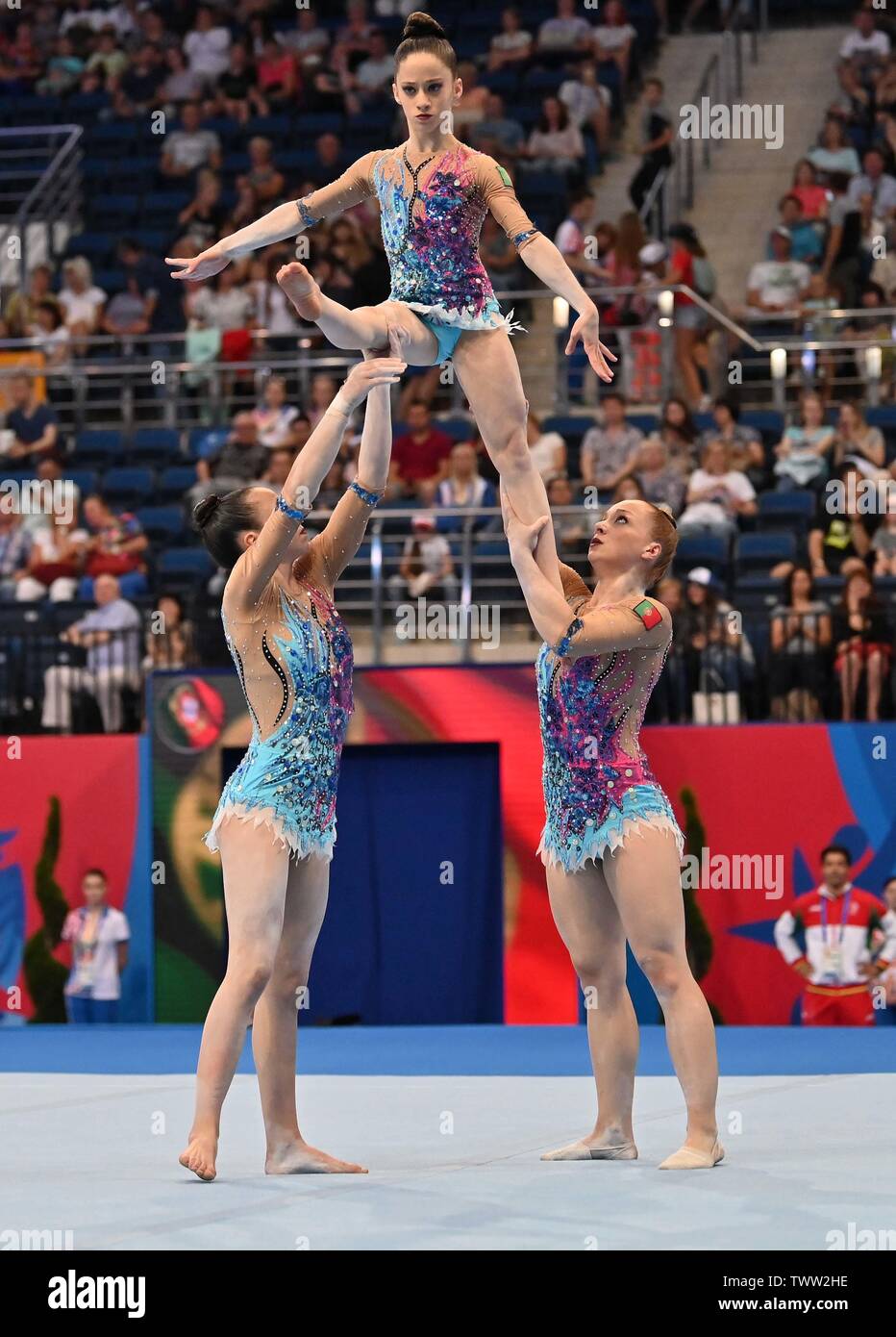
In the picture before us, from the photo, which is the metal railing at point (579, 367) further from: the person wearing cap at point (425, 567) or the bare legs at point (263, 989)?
the bare legs at point (263, 989)

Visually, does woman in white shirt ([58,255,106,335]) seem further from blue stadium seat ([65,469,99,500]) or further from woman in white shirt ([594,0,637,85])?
woman in white shirt ([594,0,637,85])

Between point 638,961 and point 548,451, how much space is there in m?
6.09

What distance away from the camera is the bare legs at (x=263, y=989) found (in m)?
4.84

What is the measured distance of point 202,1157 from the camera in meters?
4.77

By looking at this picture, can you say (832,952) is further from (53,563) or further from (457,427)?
(53,563)

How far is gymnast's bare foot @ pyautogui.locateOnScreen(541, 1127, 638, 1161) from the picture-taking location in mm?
5180

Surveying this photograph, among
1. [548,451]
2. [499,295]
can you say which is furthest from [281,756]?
[499,295]

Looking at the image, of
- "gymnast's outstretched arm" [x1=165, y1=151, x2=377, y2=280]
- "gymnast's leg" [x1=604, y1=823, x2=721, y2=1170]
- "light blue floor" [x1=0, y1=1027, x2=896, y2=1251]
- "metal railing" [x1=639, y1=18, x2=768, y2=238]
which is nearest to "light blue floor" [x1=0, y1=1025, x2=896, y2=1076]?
"light blue floor" [x1=0, y1=1027, x2=896, y2=1251]

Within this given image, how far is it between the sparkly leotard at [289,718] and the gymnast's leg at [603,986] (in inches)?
27.1

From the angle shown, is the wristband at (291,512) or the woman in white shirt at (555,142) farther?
the woman in white shirt at (555,142)

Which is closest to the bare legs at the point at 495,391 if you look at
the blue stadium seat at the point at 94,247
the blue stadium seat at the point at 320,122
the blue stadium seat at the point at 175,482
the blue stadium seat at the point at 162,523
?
the blue stadium seat at the point at 162,523

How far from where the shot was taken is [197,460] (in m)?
12.0

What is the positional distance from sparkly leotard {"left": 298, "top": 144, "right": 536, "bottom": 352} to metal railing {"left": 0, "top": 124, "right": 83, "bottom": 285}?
344 inches

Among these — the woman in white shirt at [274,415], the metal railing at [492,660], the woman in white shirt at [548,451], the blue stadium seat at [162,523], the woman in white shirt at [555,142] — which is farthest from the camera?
the woman in white shirt at [555,142]
